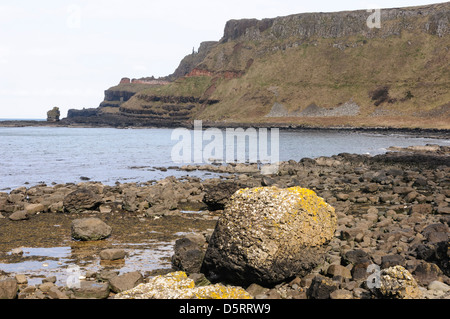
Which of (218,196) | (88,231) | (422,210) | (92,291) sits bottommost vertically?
(92,291)

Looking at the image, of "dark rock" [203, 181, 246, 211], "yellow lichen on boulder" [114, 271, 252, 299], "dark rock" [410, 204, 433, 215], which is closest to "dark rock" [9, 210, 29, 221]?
"dark rock" [203, 181, 246, 211]

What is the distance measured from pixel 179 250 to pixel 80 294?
→ 2.61 meters

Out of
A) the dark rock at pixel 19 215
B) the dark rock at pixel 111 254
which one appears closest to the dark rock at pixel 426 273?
the dark rock at pixel 111 254

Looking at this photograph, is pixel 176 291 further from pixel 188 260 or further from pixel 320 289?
pixel 188 260

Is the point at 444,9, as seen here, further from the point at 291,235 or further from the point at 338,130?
the point at 291,235

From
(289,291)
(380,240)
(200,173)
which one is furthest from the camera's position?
(200,173)

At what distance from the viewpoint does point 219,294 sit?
7082 millimetres

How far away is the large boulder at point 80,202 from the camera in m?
18.3

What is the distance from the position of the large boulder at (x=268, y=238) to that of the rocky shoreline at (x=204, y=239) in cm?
32

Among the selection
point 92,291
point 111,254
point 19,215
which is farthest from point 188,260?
point 19,215

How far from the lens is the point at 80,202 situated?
18.4 m

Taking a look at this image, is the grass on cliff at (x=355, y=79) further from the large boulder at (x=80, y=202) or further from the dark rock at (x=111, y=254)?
the dark rock at (x=111, y=254)

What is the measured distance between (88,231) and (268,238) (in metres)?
7.42
